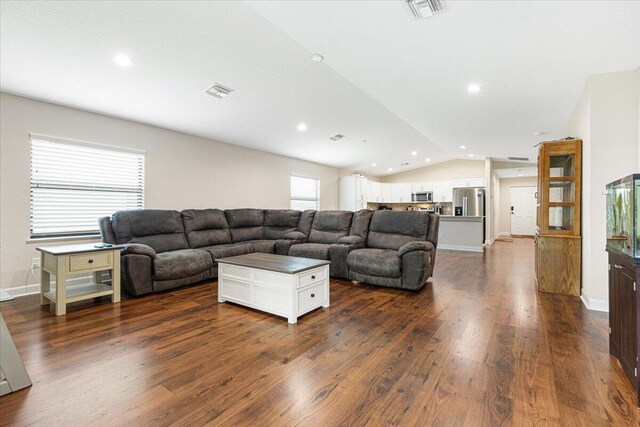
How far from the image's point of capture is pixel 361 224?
16.1 ft

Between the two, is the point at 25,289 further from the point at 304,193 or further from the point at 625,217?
the point at 625,217

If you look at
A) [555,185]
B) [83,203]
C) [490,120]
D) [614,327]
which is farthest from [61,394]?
[490,120]

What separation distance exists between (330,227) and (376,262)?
1468mm

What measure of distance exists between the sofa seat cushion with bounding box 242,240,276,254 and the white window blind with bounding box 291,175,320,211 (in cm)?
243

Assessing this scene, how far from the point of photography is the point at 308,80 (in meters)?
3.98

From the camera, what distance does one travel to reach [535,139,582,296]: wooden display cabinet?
3646 mm

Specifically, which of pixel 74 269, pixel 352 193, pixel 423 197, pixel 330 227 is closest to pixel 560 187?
pixel 330 227

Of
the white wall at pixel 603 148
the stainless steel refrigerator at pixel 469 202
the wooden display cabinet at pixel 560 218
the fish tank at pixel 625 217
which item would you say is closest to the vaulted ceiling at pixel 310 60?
the white wall at pixel 603 148

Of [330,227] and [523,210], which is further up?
[523,210]

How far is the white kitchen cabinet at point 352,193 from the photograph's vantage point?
902 centimetres

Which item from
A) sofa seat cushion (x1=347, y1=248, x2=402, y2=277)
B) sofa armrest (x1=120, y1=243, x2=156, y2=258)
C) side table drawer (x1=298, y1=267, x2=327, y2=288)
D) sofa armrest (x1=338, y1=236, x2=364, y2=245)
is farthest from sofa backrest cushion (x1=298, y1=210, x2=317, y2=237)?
sofa armrest (x1=120, y1=243, x2=156, y2=258)

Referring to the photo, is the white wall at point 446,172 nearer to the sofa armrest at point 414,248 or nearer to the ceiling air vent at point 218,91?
the sofa armrest at point 414,248

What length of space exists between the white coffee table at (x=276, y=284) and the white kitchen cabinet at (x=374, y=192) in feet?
21.9

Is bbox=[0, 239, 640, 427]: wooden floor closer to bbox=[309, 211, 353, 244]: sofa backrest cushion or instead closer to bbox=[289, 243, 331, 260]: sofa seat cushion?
bbox=[289, 243, 331, 260]: sofa seat cushion
